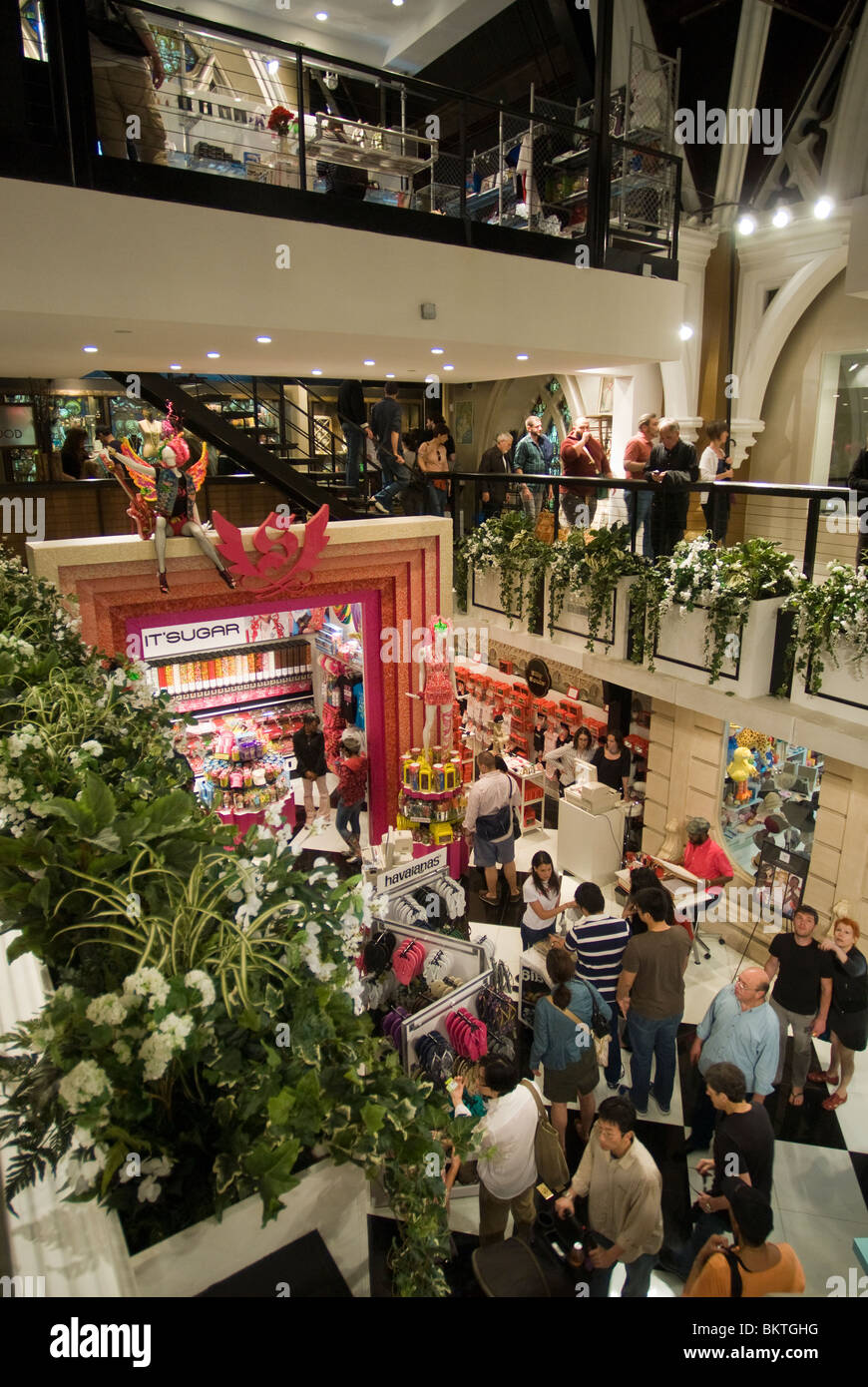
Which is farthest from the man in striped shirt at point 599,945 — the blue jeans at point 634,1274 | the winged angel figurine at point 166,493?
the winged angel figurine at point 166,493

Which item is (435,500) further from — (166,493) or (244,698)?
(166,493)

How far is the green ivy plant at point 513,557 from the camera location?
317 inches

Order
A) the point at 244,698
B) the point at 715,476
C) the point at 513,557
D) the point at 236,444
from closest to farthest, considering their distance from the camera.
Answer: the point at 715,476 → the point at 236,444 → the point at 513,557 → the point at 244,698

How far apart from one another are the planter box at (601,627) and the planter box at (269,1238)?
6056mm

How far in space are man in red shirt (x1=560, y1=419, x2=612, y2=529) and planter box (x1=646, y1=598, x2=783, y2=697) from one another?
1.52 m

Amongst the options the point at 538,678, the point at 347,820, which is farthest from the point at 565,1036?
the point at 538,678

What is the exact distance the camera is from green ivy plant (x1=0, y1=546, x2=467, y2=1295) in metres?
1.45

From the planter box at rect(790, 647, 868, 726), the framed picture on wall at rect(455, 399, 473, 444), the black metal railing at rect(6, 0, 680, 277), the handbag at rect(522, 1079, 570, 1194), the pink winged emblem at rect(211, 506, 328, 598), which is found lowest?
the handbag at rect(522, 1079, 570, 1194)

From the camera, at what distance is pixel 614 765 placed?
8.05 m

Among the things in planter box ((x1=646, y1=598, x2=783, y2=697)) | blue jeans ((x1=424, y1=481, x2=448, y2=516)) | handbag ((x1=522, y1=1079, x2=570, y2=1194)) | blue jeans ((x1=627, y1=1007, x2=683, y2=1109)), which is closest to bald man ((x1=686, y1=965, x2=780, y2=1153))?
blue jeans ((x1=627, y1=1007, x2=683, y2=1109))

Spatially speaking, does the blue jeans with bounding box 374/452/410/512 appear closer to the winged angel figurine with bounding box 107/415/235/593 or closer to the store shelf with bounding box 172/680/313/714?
the winged angel figurine with bounding box 107/415/235/593

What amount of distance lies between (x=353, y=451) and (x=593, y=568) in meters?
3.00

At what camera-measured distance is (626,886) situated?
20.6 feet

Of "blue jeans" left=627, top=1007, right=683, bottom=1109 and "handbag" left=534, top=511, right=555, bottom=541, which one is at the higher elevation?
"handbag" left=534, top=511, right=555, bottom=541
